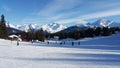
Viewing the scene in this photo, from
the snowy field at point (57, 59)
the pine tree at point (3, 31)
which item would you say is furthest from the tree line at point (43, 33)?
the snowy field at point (57, 59)

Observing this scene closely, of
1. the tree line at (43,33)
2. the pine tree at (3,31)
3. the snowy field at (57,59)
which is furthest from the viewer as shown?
the tree line at (43,33)

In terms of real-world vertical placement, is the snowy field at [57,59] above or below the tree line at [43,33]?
below

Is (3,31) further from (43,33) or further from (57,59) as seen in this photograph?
(57,59)

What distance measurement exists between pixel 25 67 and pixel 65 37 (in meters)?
179

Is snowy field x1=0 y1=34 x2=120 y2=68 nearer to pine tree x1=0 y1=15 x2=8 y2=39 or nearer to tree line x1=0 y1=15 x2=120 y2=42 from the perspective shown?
pine tree x1=0 y1=15 x2=8 y2=39

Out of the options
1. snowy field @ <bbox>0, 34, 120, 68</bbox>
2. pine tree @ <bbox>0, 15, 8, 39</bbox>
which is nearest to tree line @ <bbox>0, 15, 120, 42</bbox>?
pine tree @ <bbox>0, 15, 8, 39</bbox>

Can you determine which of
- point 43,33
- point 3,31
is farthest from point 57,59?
point 43,33

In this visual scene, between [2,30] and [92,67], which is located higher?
[2,30]

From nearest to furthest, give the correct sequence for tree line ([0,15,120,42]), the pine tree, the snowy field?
the snowy field
the pine tree
tree line ([0,15,120,42])

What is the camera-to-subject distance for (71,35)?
188750 millimetres

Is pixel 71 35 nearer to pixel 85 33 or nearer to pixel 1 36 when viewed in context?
pixel 85 33

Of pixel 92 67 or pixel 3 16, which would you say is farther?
pixel 3 16

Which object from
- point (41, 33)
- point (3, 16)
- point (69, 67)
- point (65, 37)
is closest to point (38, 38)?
point (41, 33)

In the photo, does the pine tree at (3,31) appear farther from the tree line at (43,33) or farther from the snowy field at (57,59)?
the snowy field at (57,59)
